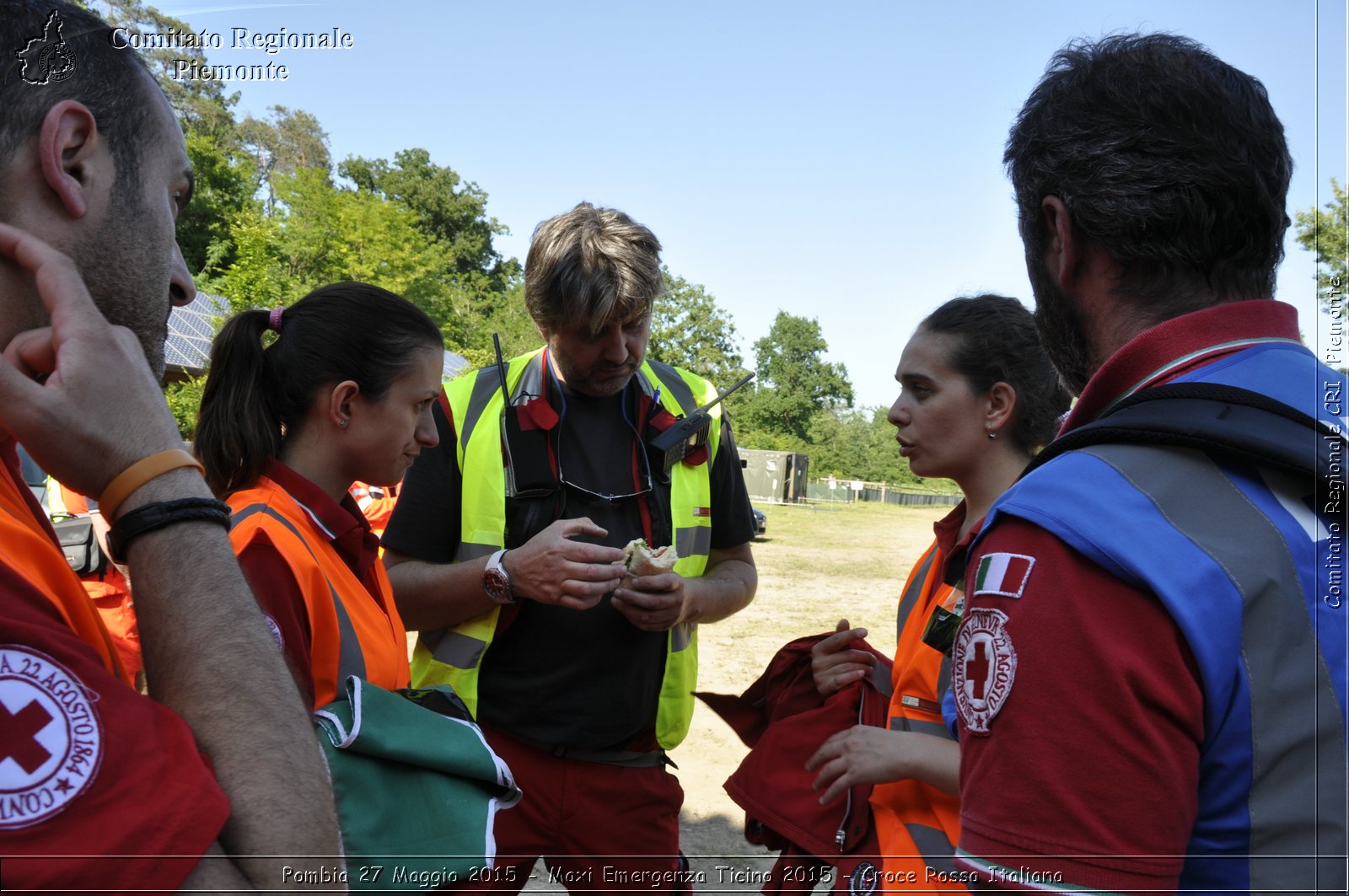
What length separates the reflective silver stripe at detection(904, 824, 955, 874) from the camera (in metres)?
2.09

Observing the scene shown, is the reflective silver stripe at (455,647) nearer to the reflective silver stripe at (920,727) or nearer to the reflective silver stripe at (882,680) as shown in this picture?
the reflective silver stripe at (882,680)

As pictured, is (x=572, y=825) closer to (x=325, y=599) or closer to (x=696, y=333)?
(x=325, y=599)

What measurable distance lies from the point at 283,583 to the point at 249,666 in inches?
37.3

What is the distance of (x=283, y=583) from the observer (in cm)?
202

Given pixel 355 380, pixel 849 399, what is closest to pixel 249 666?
pixel 355 380

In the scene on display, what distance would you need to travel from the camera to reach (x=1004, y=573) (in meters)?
1.31

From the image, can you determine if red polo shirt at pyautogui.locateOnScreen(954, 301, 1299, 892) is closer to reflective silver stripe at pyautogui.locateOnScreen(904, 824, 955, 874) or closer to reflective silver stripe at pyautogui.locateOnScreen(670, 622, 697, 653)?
reflective silver stripe at pyautogui.locateOnScreen(904, 824, 955, 874)

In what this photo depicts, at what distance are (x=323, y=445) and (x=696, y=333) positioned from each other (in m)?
58.3

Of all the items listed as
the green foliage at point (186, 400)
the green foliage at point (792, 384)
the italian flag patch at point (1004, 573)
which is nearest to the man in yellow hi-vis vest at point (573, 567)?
the italian flag patch at point (1004, 573)

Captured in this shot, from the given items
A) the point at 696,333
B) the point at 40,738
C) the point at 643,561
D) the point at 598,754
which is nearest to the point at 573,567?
the point at 643,561

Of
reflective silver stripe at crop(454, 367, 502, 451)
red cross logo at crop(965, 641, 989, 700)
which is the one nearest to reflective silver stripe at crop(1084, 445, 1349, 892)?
red cross logo at crop(965, 641, 989, 700)

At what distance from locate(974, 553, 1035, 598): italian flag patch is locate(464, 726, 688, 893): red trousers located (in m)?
2.11

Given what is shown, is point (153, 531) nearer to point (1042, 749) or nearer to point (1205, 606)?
point (1042, 749)

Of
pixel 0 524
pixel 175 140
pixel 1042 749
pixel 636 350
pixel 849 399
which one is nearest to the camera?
pixel 0 524
